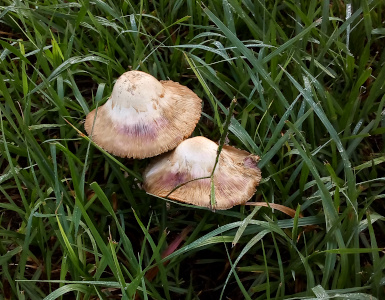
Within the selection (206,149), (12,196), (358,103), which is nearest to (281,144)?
(206,149)

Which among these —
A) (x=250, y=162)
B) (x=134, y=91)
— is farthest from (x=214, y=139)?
(x=134, y=91)

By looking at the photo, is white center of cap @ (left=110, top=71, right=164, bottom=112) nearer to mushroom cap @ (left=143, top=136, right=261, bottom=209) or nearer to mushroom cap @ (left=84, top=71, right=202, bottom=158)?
mushroom cap @ (left=84, top=71, right=202, bottom=158)

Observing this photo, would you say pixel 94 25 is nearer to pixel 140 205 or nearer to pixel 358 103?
pixel 140 205

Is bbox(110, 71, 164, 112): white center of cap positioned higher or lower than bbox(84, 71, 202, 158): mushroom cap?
higher

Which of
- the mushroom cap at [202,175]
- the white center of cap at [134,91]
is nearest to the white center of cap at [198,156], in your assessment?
the mushroom cap at [202,175]

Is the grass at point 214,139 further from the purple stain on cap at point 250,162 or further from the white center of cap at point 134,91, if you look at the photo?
the white center of cap at point 134,91

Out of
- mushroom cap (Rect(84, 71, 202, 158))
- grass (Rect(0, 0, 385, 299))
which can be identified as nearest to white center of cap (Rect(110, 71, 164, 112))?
mushroom cap (Rect(84, 71, 202, 158))
